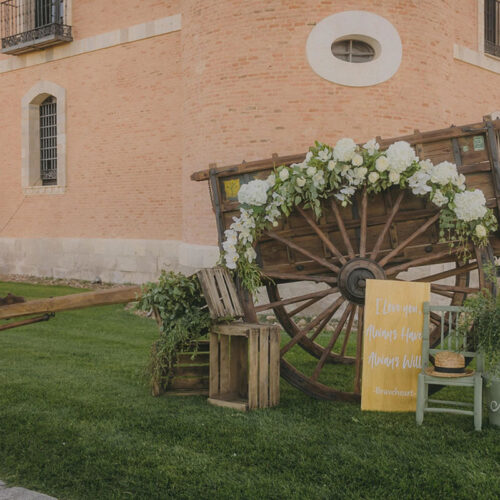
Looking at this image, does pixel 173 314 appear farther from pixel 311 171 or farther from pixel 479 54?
pixel 479 54

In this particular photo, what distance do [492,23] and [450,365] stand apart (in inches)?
511

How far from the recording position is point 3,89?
17594 mm

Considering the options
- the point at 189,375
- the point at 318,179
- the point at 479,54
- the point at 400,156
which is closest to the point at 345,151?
the point at 318,179

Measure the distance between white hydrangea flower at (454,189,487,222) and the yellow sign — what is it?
597 millimetres

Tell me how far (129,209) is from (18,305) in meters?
9.98

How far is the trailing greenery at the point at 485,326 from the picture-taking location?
4418mm

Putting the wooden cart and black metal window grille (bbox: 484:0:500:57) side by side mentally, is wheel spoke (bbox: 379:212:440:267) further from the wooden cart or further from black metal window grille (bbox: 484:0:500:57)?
black metal window grille (bbox: 484:0:500:57)

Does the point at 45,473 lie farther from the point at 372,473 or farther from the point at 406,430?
the point at 406,430

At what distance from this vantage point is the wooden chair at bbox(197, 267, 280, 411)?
495 cm

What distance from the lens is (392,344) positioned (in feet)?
15.8

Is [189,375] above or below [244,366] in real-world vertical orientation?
below

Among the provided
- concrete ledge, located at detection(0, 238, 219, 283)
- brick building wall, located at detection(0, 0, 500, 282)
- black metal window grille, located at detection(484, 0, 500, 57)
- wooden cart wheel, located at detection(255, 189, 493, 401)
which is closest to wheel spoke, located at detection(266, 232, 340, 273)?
wooden cart wheel, located at detection(255, 189, 493, 401)

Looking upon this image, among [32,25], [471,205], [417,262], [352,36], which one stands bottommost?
[417,262]

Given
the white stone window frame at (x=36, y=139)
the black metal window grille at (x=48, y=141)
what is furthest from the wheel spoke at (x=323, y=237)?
the black metal window grille at (x=48, y=141)
